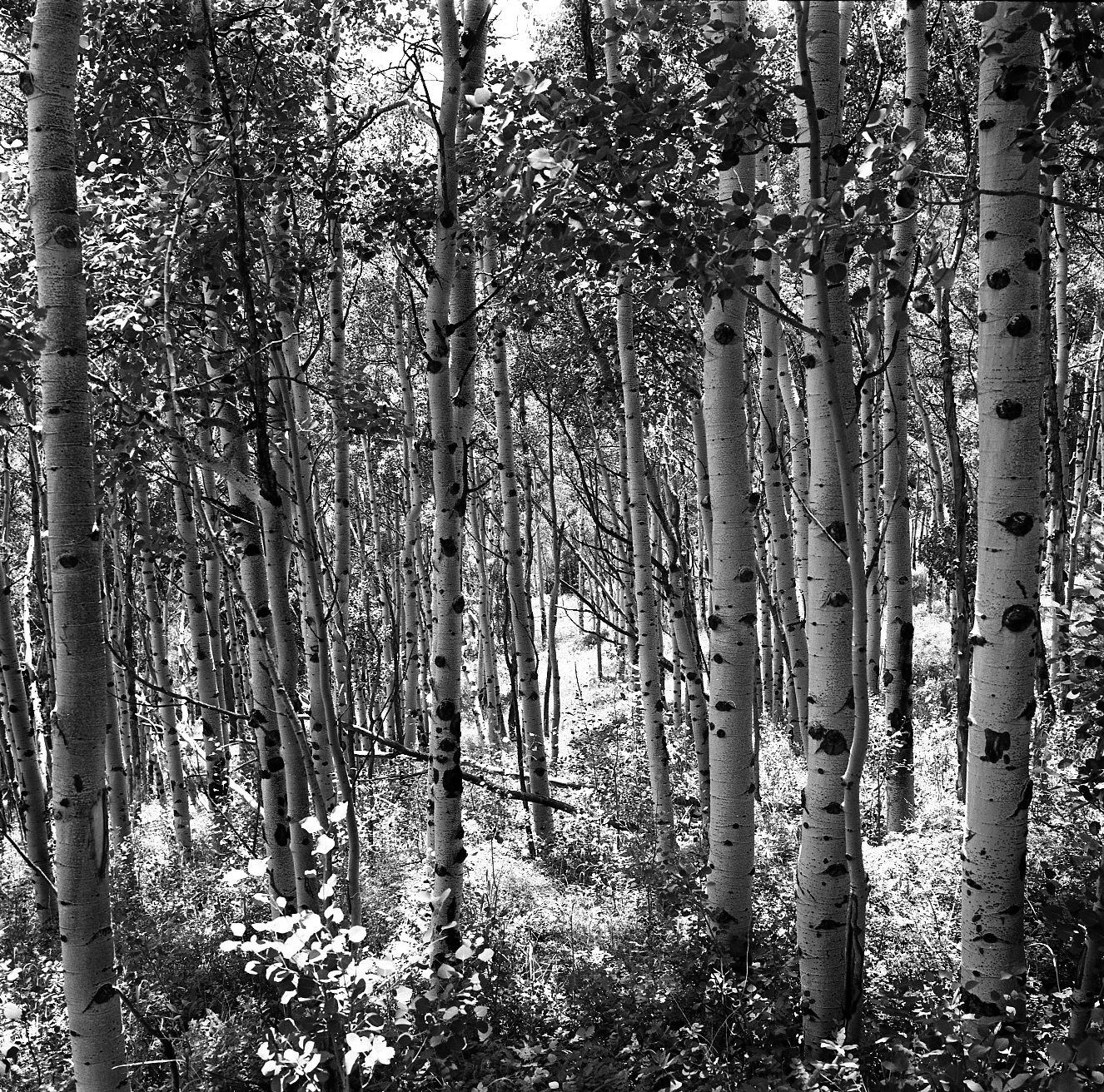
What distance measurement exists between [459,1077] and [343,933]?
4.77ft

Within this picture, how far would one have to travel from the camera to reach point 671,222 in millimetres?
2604

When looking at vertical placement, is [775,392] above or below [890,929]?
above

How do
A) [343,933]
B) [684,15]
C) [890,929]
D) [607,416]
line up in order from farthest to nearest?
[607,416] < [890,929] < [343,933] < [684,15]

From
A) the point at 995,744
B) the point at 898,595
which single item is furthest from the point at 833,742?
the point at 898,595

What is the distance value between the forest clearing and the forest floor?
4cm

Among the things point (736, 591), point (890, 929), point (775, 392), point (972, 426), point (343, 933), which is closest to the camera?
point (343, 933)

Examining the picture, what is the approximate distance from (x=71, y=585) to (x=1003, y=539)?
9.87ft

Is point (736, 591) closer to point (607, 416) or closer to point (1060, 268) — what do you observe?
point (607, 416)

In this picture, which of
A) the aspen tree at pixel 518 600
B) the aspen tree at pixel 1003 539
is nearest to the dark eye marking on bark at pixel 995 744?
the aspen tree at pixel 1003 539

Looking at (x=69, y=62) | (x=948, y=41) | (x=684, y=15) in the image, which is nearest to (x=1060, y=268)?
(x=948, y=41)

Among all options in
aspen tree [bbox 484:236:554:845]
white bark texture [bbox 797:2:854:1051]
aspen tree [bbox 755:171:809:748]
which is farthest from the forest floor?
aspen tree [bbox 755:171:809:748]

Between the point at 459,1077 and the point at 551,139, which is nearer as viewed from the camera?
the point at 551,139

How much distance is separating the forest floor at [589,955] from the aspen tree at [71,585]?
1.06 feet

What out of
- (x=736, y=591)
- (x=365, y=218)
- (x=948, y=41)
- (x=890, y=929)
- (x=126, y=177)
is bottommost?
(x=890, y=929)
